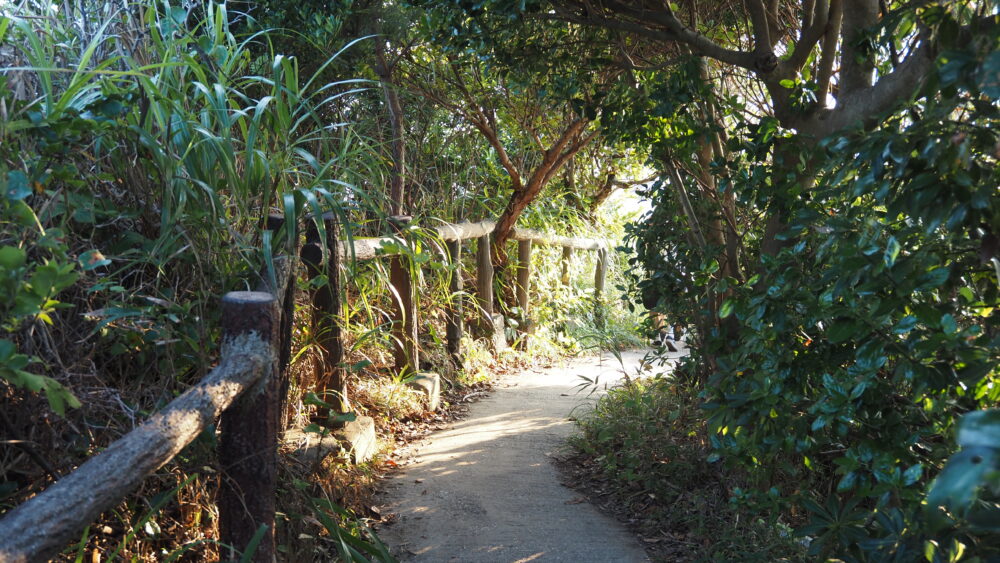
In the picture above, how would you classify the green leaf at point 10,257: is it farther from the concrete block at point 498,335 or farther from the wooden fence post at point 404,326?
the concrete block at point 498,335

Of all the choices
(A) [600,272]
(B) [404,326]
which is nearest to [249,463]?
(B) [404,326]

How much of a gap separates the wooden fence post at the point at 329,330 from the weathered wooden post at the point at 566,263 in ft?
21.1

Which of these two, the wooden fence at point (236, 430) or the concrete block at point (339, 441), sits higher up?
the wooden fence at point (236, 430)

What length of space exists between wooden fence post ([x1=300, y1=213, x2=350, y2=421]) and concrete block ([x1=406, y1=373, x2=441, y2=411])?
1.34 meters

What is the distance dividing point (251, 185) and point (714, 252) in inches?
80.4

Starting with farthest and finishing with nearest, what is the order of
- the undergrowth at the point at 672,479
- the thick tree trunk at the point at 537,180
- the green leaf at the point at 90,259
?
the thick tree trunk at the point at 537,180, the undergrowth at the point at 672,479, the green leaf at the point at 90,259

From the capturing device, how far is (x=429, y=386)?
19.0 feet

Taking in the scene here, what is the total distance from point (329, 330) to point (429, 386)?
1859 mm

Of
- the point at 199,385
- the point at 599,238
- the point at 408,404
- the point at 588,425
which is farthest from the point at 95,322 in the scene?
the point at 599,238

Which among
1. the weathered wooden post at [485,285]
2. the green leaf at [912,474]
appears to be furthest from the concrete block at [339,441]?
the weathered wooden post at [485,285]

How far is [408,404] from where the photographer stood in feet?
18.1

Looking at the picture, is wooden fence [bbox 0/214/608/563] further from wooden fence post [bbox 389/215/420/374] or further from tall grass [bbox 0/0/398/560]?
wooden fence post [bbox 389/215/420/374]

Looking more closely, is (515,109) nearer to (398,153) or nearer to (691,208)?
(398,153)

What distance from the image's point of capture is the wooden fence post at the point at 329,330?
384 cm
